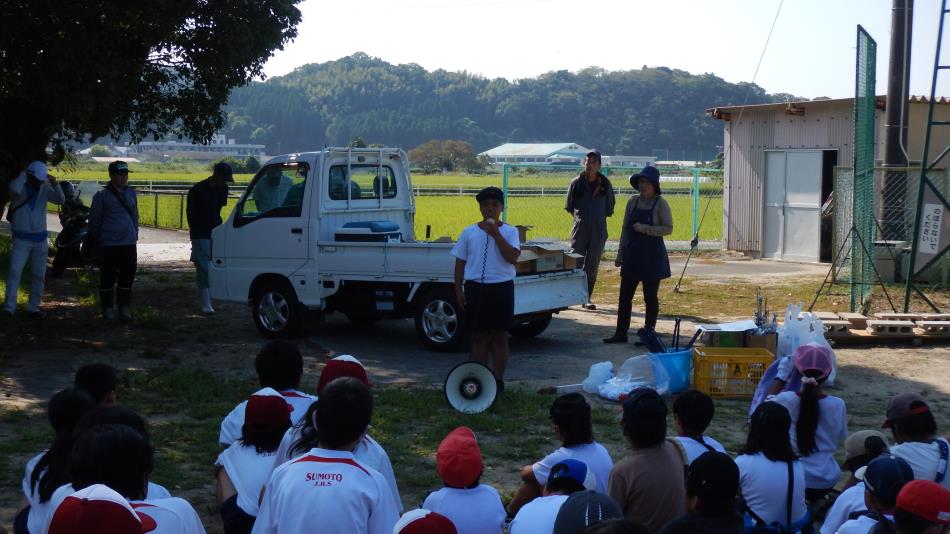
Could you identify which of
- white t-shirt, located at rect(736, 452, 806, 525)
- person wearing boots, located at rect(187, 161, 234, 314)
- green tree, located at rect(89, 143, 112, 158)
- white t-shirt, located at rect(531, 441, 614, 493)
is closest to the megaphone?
white t-shirt, located at rect(531, 441, 614, 493)

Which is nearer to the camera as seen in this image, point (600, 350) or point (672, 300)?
point (600, 350)

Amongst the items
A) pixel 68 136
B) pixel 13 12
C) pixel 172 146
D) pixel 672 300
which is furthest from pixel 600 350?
pixel 172 146

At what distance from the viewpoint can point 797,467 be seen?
4.88m

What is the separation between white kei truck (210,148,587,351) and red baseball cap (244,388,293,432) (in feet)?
20.6

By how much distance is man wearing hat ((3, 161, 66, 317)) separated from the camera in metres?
12.3

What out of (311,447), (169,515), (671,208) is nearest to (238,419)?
(311,447)

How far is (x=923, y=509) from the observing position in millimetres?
3561

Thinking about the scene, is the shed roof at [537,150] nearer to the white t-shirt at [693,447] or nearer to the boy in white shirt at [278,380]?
the boy in white shirt at [278,380]

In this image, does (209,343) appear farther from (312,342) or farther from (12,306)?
(12,306)

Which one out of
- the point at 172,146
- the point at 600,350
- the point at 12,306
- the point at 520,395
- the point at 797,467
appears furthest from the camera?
the point at 172,146

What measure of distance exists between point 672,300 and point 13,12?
30.0 feet

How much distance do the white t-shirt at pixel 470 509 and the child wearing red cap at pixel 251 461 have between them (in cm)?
85

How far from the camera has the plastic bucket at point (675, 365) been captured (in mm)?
9000

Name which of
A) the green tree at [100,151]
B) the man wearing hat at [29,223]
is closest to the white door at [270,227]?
the man wearing hat at [29,223]
